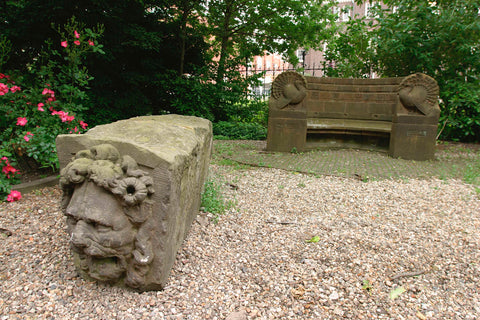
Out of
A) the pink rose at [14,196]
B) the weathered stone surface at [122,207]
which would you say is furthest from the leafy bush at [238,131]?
the weathered stone surface at [122,207]

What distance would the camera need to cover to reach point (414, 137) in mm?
6203

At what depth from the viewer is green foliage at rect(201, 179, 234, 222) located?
3.38 m

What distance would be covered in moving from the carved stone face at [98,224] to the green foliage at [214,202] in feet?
4.51

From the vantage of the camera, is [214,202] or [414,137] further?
[414,137]

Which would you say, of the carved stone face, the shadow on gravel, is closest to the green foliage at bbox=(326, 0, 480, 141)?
the shadow on gravel

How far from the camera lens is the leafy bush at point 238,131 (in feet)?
29.5

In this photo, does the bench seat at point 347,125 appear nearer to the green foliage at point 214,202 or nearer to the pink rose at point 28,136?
the green foliage at point 214,202

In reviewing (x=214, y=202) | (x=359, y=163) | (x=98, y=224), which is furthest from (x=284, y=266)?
(x=359, y=163)

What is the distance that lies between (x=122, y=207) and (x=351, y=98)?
640cm

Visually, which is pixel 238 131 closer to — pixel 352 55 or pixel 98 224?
pixel 352 55

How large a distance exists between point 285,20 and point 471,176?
6651mm

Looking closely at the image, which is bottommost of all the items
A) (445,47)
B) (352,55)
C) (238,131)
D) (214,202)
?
(214,202)

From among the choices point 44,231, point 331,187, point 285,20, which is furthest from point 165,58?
point 44,231

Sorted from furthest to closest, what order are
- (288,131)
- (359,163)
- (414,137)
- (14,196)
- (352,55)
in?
1. (352,55)
2. (288,131)
3. (414,137)
4. (359,163)
5. (14,196)
